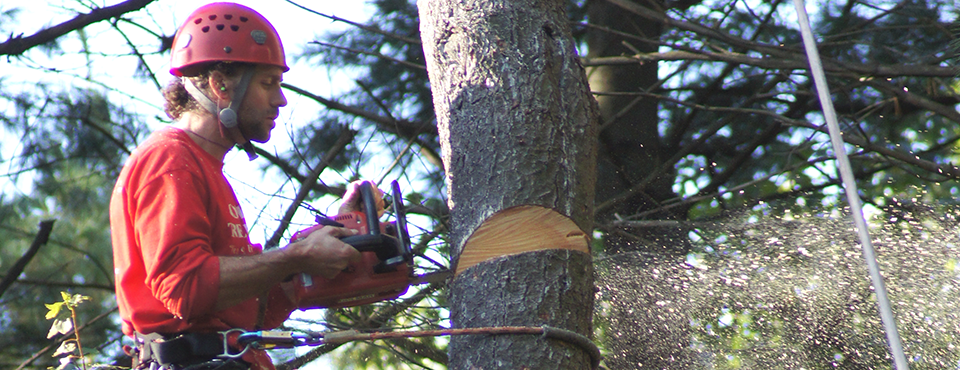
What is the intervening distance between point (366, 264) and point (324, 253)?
0.24 m

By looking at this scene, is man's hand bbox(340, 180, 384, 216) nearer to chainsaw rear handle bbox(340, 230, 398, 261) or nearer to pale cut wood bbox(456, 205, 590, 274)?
chainsaw rear handle bbox(340, 230, 398, 261)

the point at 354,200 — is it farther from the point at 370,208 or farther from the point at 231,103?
the point at 231,103

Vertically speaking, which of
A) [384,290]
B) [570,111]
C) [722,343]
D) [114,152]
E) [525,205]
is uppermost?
[114,152]

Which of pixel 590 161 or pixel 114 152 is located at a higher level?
pixel 114 152

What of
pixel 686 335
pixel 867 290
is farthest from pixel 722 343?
pixel 867 290

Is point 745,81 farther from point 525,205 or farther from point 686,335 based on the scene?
point 525,205

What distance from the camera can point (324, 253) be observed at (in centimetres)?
217

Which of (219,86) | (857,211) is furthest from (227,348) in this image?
(857,211)

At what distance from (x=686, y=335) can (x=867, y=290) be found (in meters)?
1.06

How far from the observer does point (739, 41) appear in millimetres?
4184

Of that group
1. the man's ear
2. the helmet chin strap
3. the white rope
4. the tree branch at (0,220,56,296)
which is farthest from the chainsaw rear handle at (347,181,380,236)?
the tree branch at (0,220,56,296)

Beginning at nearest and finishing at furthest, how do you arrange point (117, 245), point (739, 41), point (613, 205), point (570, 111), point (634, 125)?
point (117, 245) → point (570, 111) → point (739, 41) → point (613, 205) → point (634, 125)

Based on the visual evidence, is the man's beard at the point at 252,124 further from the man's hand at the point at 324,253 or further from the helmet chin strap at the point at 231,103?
the man's hand at the point at 324,253

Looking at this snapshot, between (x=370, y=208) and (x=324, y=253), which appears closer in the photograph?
(x=324, y=253)
